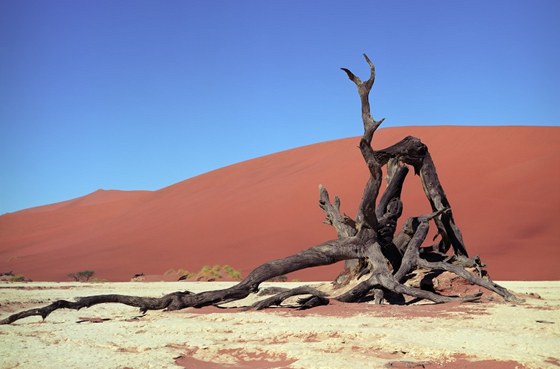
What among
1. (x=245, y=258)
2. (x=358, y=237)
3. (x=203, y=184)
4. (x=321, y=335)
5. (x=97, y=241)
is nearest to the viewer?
(x=321, y=335)

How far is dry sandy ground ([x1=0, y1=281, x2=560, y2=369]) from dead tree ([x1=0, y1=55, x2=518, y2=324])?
0.26 m

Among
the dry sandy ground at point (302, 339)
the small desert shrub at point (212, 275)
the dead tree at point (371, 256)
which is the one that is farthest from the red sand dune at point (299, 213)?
the dry sandy ground at point (302, 339)

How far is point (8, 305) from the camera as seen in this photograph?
12227 mm

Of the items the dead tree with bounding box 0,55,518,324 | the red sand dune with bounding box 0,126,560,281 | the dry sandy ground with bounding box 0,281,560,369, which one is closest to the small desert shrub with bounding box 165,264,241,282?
the red sand dune with bounding box 0,126,560,281

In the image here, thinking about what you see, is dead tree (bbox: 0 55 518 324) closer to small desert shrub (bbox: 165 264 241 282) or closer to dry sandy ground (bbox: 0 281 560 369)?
dry sandy ground (bbox: 0 281 560 369)

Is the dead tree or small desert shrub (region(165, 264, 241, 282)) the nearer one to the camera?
the dead tree

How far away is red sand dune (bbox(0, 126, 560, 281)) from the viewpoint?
2930cm

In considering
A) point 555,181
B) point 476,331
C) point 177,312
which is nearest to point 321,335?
point 476,331

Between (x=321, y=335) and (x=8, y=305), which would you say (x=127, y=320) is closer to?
(x=321, y=335)

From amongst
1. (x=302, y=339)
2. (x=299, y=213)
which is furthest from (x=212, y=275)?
(x=302, y=339)

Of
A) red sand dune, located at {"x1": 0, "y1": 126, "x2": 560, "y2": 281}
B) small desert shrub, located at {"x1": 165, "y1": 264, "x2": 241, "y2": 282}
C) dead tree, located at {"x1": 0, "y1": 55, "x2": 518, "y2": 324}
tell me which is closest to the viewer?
dead tree, located at {"x1": 0, "y1": 55, "x2": 518, "y2": 324}

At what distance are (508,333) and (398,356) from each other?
189cm

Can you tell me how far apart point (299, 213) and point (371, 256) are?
3033 cm

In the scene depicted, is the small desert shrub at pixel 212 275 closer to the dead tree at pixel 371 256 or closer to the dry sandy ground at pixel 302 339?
the dead tree at pixel 371 256
